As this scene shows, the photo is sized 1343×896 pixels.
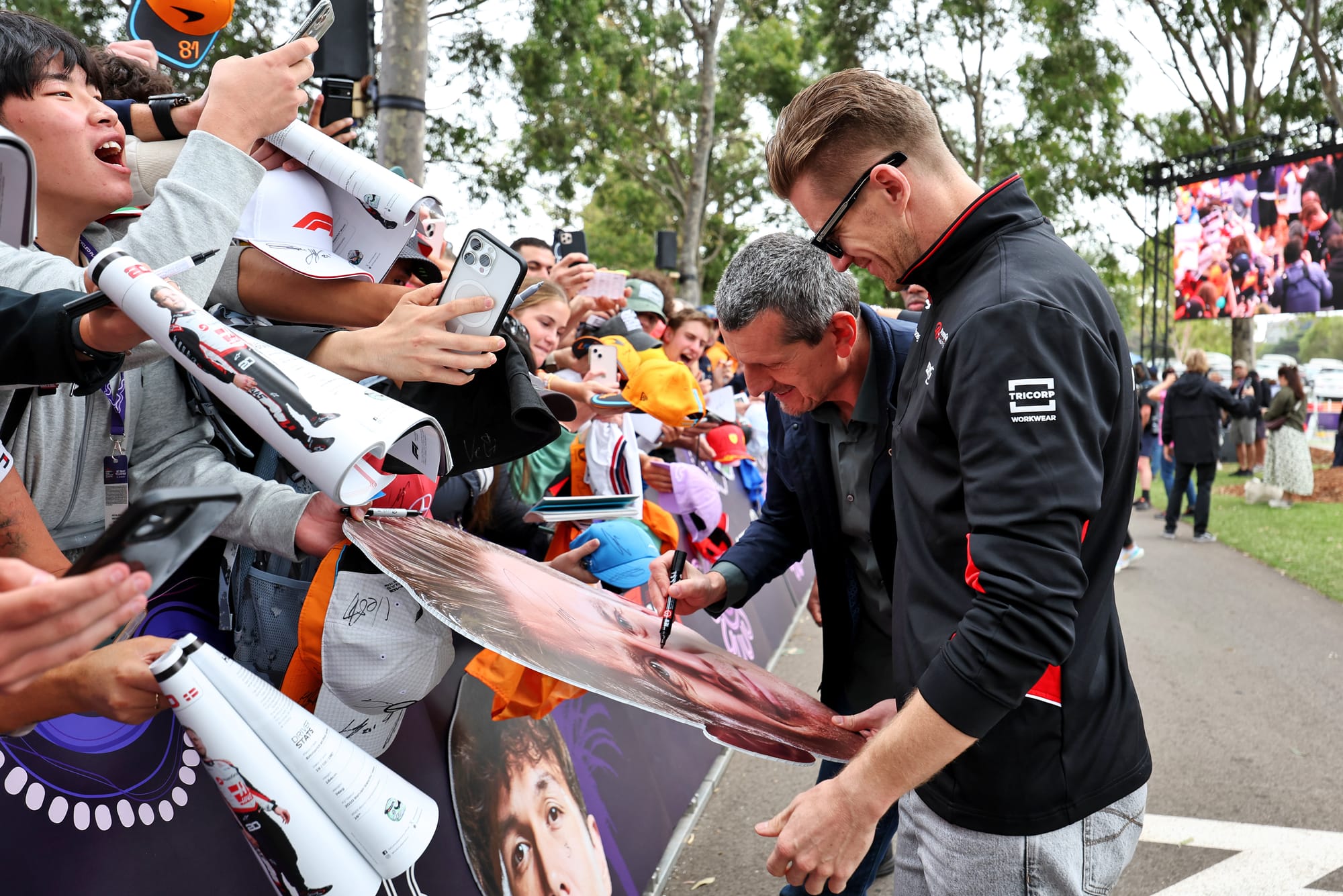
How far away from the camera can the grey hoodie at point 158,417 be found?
1.56m

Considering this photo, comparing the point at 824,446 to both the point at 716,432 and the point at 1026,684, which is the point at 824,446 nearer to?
the point at 1026,684

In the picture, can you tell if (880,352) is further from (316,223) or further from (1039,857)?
(316,223)

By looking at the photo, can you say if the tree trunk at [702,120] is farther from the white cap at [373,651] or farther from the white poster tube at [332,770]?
the white poster tube at [332,770]

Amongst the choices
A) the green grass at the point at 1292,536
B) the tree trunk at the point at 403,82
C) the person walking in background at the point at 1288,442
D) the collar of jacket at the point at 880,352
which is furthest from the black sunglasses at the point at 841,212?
the person walking in background at the point at 1288,442

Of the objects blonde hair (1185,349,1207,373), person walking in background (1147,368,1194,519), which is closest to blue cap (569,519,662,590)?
blonde hair (1185,349,1207,373)

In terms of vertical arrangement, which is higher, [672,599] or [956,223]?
[956,223]

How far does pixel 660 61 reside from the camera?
19.8m

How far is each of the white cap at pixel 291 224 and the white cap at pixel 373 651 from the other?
1.91ft

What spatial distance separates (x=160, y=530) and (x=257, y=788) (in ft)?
1.63

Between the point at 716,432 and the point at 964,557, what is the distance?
409 cm

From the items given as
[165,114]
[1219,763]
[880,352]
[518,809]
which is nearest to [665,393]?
[880,352]

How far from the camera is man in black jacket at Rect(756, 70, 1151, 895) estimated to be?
150cm

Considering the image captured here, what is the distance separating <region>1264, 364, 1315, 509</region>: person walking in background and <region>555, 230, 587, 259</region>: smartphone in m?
12.8

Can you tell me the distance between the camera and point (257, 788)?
129 cm
